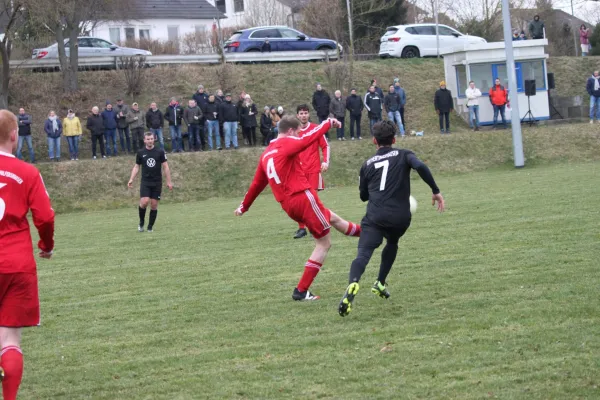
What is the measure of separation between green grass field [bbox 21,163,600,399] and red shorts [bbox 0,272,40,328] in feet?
2.79

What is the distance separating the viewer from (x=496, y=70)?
32.8m

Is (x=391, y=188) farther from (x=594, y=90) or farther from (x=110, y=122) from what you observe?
(x=594, y=90)

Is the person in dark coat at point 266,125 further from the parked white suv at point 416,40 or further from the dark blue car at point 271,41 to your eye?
the parked white suv at point 416,40

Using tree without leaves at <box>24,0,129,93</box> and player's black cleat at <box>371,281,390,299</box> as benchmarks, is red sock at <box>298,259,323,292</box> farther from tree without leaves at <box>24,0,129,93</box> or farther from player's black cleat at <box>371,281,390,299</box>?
tree without leaves at <box>24,0,129,93</box>

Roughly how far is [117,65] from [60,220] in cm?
1546

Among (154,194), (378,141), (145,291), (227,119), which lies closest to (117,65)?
(227,119)

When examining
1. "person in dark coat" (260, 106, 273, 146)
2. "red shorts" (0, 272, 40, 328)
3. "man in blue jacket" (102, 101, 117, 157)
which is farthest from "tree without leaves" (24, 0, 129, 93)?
"red shorts" (0, 272, 40, 328)

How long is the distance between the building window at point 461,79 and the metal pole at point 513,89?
736 cm

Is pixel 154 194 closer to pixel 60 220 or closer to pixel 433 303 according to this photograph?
pixel 60 220

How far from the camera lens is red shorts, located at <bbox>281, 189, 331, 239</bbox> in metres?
8.60

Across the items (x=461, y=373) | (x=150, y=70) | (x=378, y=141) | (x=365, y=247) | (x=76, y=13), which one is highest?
(x=76, y=13)

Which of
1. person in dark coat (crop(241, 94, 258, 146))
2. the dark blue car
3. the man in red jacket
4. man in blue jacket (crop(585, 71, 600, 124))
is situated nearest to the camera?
person in dark coat (crop(241, 94, 258, 146))

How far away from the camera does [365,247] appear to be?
25.5 ft

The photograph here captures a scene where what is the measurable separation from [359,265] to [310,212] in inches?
46.9
